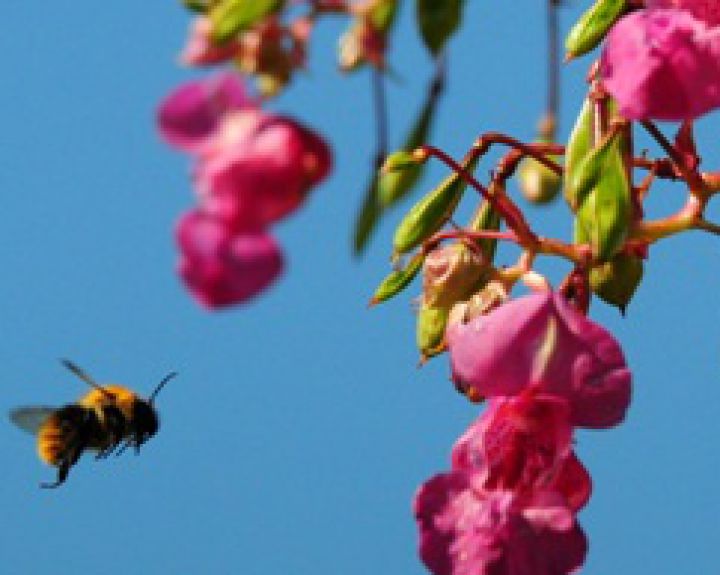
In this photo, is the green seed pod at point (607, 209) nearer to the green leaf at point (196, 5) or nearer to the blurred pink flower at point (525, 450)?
the blurred pink flower at point (525, 450)

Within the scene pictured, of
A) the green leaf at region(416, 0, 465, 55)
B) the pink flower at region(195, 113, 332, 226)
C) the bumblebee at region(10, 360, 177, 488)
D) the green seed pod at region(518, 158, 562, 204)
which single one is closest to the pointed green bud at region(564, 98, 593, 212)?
the green seed pod at region(518, 158, 562, 204)

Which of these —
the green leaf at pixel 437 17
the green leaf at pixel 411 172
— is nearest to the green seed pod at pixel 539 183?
the green leaf at pixel 411 172

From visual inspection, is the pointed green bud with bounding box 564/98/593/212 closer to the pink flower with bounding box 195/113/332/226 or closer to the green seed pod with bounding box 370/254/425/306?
the green seed pod with bounding box 370/254/425/306

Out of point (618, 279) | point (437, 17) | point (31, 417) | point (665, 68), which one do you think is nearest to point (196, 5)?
point (437, 17)

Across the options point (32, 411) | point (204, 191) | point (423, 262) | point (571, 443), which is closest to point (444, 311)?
point (423, 262)

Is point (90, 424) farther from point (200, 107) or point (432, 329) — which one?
point (200, 107)

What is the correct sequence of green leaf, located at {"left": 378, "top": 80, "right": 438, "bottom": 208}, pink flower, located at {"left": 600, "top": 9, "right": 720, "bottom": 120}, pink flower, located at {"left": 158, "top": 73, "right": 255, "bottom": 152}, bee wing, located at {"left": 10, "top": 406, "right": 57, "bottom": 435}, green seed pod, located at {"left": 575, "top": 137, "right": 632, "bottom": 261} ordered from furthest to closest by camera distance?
bee wing, located at {"left": 10, "top": 406, "right": 57, "bottom": 435} → green seed pod, located at {"left": 575, "top": 137, "right": 632, "bottom": 261} → pink flower, located at {"left": 600, "top": 9, "right": 720, "bottom": 120} → green leaf, located at {"left": 378, "top": 80, "right": 438, "bottom": 208} → pink flower, located at {"left": 158, "top": 73, "right": 255, "bottom": 152}
